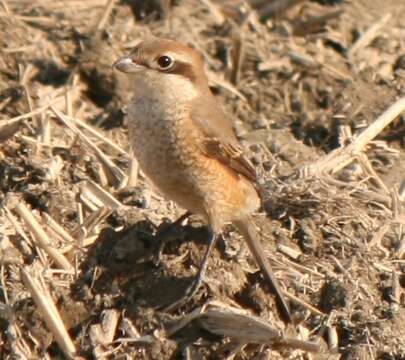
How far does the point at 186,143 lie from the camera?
715cm

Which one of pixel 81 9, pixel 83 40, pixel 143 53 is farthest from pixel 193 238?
pixel 81 9

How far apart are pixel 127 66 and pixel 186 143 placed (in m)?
0.57

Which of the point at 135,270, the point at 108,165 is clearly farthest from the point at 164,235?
the point at 108,165

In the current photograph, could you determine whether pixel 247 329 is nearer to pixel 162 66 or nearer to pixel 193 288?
pixel 193 288

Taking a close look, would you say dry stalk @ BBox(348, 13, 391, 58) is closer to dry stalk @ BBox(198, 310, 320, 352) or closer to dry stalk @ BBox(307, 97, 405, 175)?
dry stalk @ BBox(307, 97, 405, 175)

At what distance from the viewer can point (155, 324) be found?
672cm

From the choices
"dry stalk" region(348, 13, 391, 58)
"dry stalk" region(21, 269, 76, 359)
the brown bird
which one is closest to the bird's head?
the brown bird

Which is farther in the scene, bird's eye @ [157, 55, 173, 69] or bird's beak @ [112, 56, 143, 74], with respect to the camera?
bird's eye @ [157, 55, 173, 69]

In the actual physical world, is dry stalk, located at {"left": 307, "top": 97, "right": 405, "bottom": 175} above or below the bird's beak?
below

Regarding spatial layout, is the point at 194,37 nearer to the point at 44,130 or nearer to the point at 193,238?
the point at 44,130

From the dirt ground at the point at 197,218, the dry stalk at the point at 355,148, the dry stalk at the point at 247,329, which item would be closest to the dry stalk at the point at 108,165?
the dirt ground at the point at 197,218

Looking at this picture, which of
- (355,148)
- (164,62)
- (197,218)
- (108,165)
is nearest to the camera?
(164,62)

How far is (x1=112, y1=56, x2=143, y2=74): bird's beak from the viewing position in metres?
7.17

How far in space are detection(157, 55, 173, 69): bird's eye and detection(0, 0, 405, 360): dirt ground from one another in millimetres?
896
